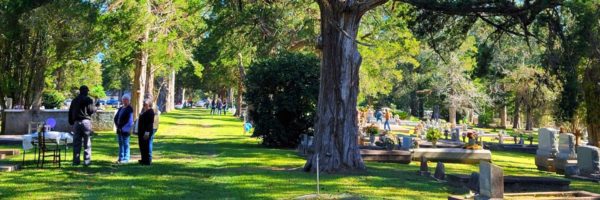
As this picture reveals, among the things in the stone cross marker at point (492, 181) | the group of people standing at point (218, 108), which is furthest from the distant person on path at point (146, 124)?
the group of people standing at point (218, 108)

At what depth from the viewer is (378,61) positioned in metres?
30.7

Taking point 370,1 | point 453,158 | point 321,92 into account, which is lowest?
point 453,158

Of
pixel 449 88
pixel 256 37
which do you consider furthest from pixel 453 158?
pixel 449 88

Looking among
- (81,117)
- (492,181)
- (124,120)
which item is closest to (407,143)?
(124,120)

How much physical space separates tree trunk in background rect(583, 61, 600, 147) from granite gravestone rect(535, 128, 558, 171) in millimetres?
5959

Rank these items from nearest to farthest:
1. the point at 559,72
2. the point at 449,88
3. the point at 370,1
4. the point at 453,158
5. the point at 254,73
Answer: the point at 370,1, the point at 559,72, the point at 453,158, the point at 254,73, the point at 449,88

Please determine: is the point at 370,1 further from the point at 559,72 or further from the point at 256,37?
the point at 256,37

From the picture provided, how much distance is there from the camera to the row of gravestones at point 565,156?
17.5 m

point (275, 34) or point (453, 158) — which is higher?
point (275, 34)

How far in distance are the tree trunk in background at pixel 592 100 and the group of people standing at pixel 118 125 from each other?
66.8ft

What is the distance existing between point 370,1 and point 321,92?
227 centimetres

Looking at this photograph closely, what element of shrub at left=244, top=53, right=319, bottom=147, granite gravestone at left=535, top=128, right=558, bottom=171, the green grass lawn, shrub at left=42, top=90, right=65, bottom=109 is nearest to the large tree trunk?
the green grass lawn

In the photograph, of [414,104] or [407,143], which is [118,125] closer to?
[407,143]

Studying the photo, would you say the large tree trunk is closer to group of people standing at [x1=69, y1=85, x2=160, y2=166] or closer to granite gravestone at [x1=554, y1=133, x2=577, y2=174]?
group of people standing at [x1=69, y1=85, x2=160, y2=166]
